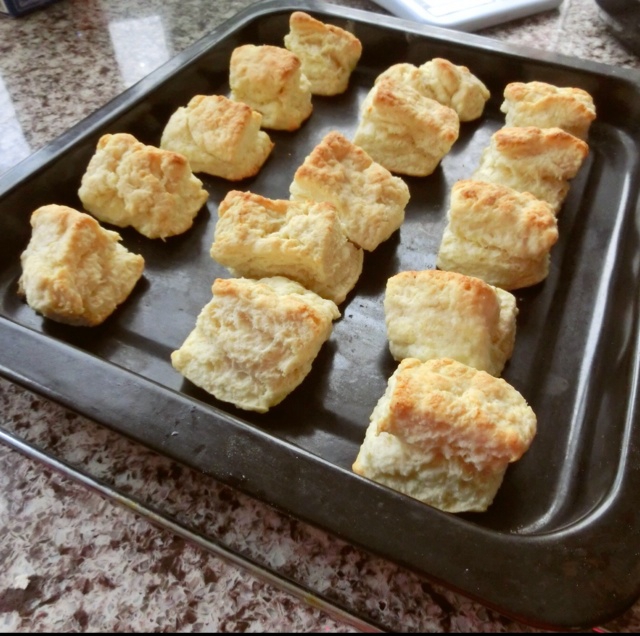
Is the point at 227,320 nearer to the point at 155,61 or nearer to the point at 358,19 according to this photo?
the point at 358,19

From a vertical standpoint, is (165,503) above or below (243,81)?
below

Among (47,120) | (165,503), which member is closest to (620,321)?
(165,503)

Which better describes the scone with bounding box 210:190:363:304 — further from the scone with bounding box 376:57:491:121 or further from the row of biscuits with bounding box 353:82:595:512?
the scone with bounding box 376:57:491:121

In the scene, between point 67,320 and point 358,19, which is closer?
point 67,320

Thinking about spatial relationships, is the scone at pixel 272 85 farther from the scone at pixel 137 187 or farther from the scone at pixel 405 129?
the scone at pixel 137 187

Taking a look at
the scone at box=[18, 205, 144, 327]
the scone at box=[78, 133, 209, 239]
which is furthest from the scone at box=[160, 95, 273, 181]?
the scone at box=[18, 205, 144, 327]

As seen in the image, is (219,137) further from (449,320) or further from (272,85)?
(449,320)
